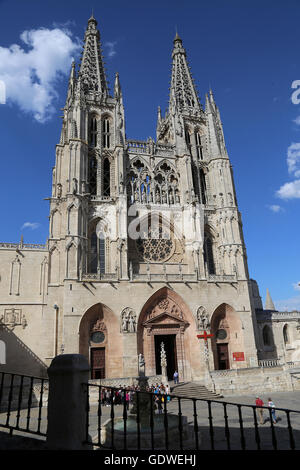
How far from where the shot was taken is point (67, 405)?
13.1ft

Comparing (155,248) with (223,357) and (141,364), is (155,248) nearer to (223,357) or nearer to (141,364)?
(141,364)

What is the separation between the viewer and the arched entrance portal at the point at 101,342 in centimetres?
2136

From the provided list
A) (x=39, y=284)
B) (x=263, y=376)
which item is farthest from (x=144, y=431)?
(x=39, y=284)

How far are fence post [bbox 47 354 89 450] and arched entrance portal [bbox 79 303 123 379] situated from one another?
1794 cm

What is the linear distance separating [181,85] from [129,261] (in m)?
22.7

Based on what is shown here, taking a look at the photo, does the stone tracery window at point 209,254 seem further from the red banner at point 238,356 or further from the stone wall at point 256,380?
the stone wall at point 256,380

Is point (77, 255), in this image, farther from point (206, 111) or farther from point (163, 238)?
point (206, 111)

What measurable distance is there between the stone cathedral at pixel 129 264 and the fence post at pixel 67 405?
692 inches

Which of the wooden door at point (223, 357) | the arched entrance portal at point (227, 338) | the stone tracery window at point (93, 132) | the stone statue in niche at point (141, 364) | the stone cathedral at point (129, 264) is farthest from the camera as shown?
the stone tracery window at point (93, 132)

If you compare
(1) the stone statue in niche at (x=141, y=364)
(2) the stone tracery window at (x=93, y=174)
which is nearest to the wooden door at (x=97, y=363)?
(1) the stone statue in niche at (x=141, y=364)

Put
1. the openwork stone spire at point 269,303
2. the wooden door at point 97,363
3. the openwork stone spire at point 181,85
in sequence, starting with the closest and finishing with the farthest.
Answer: the wooden door at point 97,363 → the openwork stone spire at point 181,85 → the openwork stone spire at point 269,303

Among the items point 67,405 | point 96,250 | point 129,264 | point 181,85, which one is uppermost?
point 181,85

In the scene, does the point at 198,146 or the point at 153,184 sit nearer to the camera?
the point at 153,184

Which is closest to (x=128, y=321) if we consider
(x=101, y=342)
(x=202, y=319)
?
(x=101, y=342)
